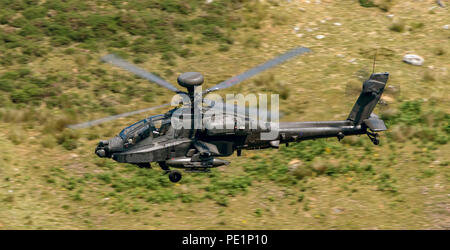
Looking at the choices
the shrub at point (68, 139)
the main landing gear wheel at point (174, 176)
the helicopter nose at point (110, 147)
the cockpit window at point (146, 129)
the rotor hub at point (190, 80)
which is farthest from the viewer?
the shrub at point (68, 139)

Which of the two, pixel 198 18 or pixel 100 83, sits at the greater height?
pixel 198 18

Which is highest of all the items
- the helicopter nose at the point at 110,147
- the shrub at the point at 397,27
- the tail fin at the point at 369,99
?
the shrub at the point at 397,27

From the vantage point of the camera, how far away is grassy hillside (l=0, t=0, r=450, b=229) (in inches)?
647

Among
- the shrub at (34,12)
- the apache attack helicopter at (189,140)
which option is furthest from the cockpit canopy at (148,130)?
the shrub at (34,12)

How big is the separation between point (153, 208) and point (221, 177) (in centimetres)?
259

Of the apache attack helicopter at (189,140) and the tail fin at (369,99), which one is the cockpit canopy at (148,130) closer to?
the apache attack helicopter at (189,140)

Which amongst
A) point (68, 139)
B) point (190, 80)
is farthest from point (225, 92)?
point (190, 80)

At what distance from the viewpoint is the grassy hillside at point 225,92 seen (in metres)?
16.4

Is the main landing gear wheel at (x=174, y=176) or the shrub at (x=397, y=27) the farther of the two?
the shrub at (x=397, y=27)

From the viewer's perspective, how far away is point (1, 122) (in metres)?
20.5
